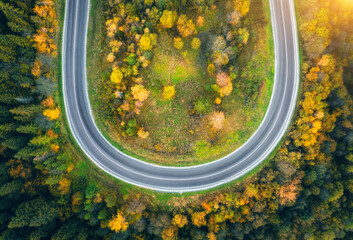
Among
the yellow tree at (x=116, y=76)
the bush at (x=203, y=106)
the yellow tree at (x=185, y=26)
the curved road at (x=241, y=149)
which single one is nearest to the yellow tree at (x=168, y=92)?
the bush at (x=203, y=106)

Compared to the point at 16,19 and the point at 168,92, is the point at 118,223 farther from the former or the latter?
the point at 16,19

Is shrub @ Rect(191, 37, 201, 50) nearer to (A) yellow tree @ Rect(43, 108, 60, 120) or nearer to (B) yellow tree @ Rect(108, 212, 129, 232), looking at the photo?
(A) yellow tree @ Rect(43, 108, 60, 120)

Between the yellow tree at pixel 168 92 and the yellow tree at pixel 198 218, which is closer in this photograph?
A: the yellow tree at pixel 168 92

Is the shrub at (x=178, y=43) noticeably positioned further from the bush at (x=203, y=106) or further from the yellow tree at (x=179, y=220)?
the yellow tree at (x=179, y=220)

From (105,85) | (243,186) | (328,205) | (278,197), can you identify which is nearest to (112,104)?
(105,85)

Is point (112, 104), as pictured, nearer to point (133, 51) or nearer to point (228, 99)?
point (133, 51)
